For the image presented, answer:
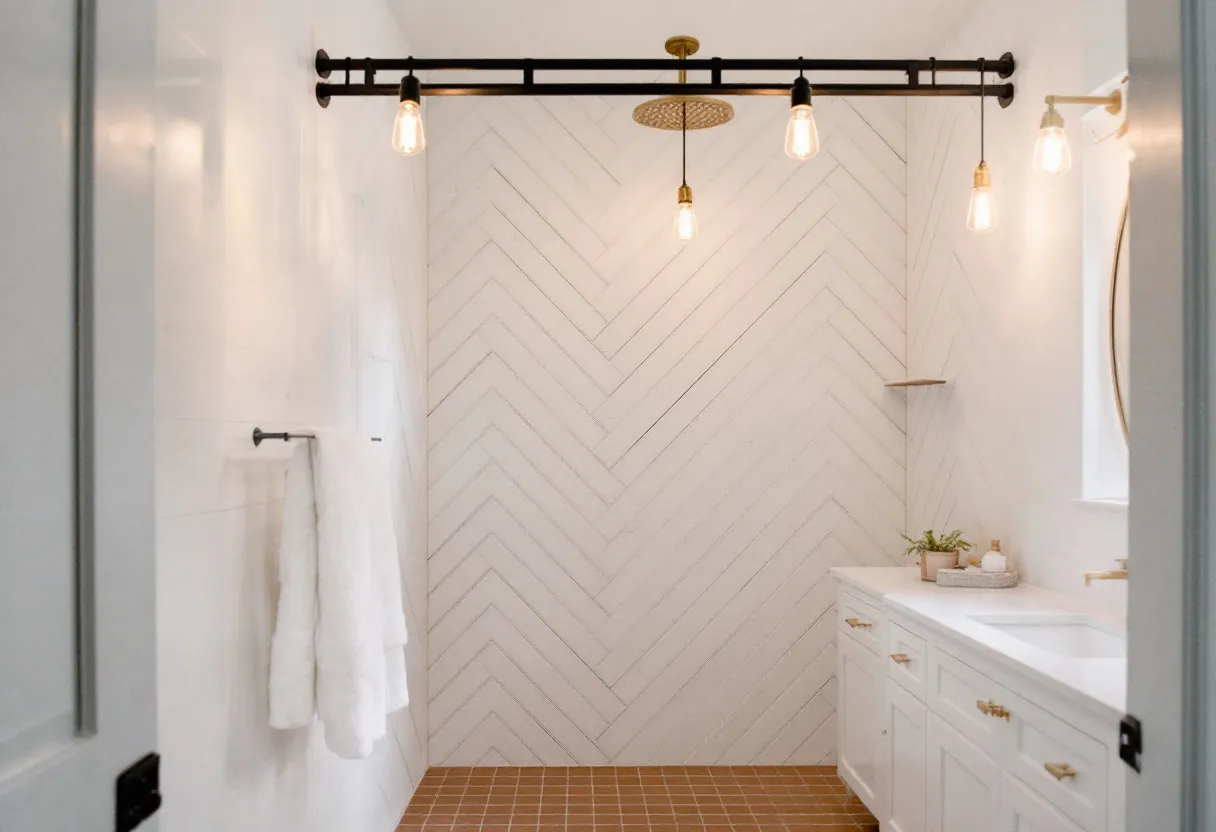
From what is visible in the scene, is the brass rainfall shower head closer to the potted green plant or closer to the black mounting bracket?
the black mounting bracket

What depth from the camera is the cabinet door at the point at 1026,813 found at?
1717 mm

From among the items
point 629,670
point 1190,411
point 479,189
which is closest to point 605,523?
point 629,670

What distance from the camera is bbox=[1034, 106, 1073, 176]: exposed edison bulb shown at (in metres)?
2.20

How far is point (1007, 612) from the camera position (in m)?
2.38

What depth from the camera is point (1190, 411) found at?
88 centimetres

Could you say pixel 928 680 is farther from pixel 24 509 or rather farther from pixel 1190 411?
pixel 24 509

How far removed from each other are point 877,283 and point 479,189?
1.76m

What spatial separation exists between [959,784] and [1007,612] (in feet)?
1.53

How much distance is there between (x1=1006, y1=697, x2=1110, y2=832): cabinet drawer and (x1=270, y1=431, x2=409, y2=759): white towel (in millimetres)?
1360

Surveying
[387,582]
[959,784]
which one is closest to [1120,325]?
[959,784]

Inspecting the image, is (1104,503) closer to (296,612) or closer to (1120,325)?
(1120,325)

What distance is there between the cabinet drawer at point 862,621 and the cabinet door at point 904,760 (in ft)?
0.59

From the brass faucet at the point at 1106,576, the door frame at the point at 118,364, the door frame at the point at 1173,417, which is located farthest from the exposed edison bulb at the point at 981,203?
the door frame at the point at 118,364

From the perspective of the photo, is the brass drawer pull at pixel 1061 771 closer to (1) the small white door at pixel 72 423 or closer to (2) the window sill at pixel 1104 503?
(2) the window sill at pixel 1104 503
